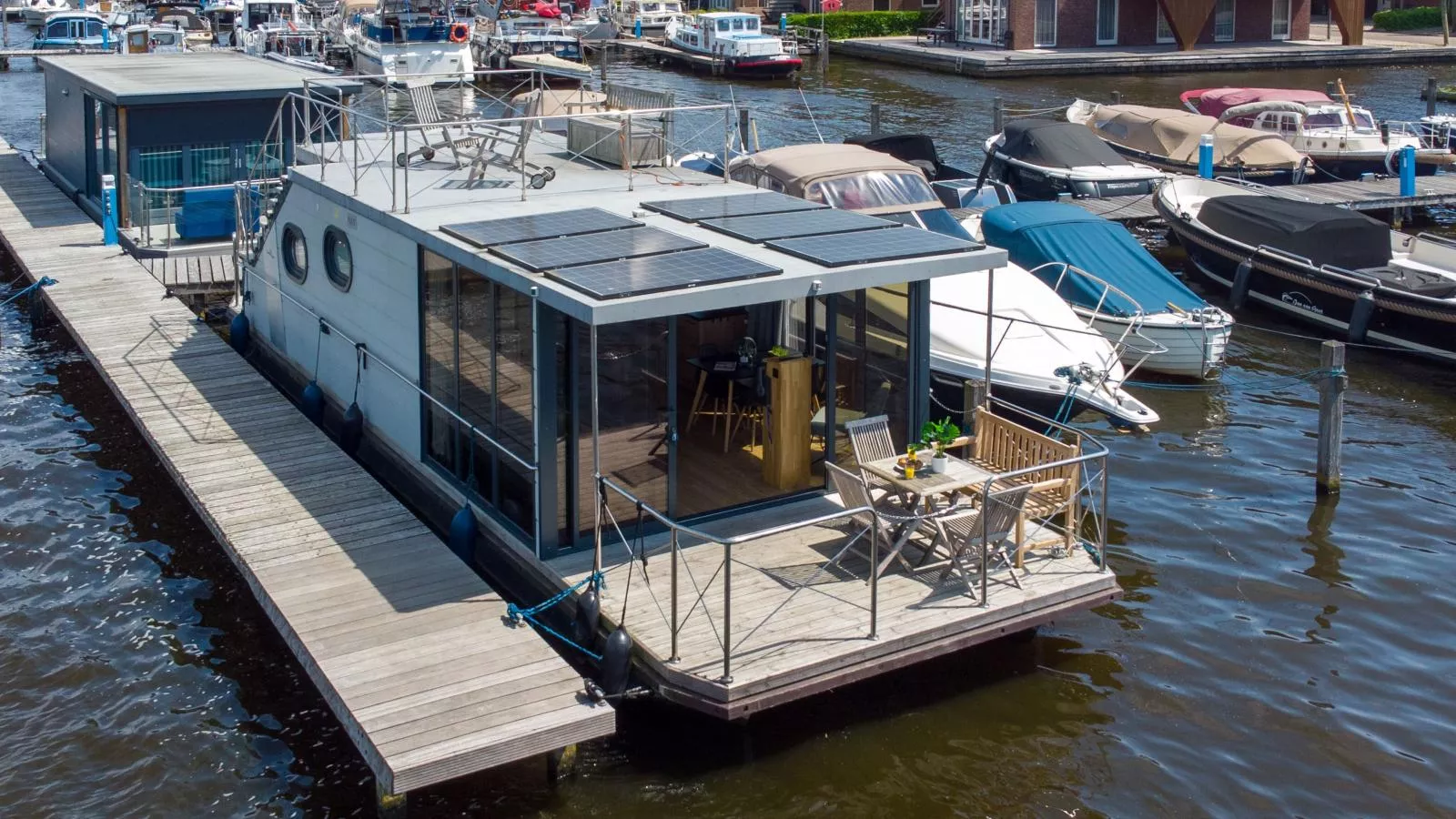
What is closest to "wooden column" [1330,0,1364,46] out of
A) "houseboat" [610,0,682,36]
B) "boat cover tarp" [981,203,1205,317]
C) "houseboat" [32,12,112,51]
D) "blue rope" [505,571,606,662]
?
"houseboat" [610,0,682,36]

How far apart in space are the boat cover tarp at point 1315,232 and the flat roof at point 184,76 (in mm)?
15351

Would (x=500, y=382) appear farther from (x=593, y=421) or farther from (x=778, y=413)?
(x=778, y=413)

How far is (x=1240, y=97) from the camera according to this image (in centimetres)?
3834

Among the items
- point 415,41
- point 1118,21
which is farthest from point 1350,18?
point 415,41

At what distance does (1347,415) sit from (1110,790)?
11.2m

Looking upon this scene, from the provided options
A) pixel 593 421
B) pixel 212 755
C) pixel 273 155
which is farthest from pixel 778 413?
pixel 273 155

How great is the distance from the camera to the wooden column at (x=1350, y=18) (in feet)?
209

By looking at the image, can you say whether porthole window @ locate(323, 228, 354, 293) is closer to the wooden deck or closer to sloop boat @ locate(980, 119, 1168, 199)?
the wooden deck

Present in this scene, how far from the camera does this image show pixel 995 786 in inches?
449

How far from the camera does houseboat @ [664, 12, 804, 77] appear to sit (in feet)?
195

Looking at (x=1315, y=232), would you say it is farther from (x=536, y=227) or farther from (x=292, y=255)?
(x=292, y=255)

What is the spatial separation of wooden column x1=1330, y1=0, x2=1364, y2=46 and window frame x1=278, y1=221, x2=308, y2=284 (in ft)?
188

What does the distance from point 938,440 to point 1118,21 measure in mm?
57439

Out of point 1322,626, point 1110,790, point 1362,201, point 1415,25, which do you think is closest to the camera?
point 1110,790
